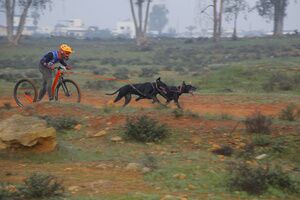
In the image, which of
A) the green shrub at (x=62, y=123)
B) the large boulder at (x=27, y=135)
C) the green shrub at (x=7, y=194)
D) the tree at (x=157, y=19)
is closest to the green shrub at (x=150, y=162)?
the large boulder at (x=27, y=135)

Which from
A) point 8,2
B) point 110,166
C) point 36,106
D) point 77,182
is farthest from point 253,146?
point 8,2

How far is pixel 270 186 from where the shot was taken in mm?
7668

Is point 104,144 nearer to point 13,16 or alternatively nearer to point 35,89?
point 35,89

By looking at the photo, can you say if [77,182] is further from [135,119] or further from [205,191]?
[135,119]

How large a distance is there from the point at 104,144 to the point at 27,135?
1728 millimetres

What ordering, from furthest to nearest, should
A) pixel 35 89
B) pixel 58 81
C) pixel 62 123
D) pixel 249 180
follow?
pixel 35 89 → pixel 58 81 → pixel 62 123 → pixel 249 180

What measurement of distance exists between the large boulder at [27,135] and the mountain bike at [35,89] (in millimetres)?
4142

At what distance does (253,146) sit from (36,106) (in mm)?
5754

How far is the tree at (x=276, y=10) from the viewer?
64.6 meters

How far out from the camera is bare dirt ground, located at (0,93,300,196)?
7.51m

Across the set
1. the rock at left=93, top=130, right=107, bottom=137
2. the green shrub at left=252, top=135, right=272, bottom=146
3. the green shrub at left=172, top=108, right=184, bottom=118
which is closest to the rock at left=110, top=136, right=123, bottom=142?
the rock at left=93, top=130, right=107, bottom=137

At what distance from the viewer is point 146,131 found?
1049 cm

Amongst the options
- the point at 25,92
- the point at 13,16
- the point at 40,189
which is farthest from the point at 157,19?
the point at 40,189

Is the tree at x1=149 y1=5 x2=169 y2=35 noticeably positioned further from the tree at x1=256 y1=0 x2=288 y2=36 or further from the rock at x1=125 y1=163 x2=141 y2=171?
the rock at x1=125 y1=163 x2=141 y2=171
